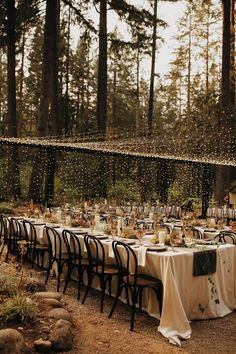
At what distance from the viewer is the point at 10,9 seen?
17859 millimetres

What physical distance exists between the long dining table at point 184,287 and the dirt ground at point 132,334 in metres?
0.12

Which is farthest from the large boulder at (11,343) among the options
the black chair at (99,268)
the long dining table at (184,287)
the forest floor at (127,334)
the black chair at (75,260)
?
the black chair at (75,260)

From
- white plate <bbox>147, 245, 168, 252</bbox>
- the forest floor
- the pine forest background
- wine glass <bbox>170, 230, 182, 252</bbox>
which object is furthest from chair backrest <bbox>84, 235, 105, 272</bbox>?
the pine forest background

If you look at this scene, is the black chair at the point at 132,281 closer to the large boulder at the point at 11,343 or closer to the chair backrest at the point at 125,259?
the chair backrest at the point at 125,259

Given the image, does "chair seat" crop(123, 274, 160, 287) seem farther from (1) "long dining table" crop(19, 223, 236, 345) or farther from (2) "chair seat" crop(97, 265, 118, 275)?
(2) "chair seat" crop(97, 265, 118, 275)

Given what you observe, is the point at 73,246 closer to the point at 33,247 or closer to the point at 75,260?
the point at 75,260

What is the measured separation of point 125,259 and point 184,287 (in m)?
1.08

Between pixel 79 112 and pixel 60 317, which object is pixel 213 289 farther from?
pixel 79 112

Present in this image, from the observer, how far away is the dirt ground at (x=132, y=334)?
4672 mm

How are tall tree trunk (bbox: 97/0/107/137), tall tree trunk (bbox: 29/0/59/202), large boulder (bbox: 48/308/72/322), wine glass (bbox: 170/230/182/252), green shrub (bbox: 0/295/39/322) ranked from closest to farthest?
green shrub (bbox: 0/295/39/322) < large boulder (bbox: 48/308/72/322) < wine glass (bbox: 170/230/182/252) < tall tree trunk (bbox: 29/0/59/202) < tall tree trunk (bbox: 97/0/107/137)

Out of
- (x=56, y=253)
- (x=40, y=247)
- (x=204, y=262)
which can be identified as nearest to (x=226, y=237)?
(x=204, y=262)

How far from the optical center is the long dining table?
5273 millimetres

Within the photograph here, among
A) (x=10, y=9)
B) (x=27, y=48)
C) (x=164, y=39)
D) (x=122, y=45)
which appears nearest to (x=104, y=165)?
(x=122, y=45)

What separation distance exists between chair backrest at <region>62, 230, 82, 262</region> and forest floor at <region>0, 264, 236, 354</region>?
850mm
